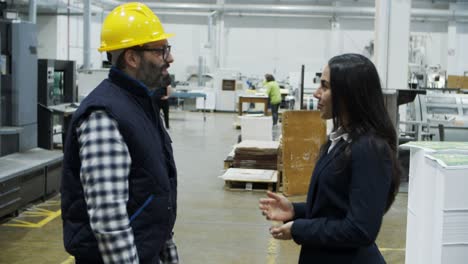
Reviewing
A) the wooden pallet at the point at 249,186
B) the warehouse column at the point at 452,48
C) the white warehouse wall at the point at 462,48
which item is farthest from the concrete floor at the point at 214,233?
the white warehouse wall at the point at 462,48

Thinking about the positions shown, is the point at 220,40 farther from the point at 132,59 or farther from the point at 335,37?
the point at 132,59

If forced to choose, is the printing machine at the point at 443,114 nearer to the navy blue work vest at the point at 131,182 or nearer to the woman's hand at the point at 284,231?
the woman's hand at the point at 284,231

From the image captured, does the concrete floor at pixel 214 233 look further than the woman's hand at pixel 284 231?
Yes

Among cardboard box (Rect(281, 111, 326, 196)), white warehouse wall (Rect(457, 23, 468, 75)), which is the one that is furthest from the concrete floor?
white warehouse wall (Rect(457, 23, 468, 75))

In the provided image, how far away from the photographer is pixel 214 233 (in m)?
6.40

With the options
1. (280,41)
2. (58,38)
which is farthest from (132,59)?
(280,41)

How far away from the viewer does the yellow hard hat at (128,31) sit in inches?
80.4

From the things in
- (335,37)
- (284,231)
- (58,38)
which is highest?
(335,37)

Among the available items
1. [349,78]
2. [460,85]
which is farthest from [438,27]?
[349,78]

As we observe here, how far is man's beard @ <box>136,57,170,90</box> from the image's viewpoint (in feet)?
6.76

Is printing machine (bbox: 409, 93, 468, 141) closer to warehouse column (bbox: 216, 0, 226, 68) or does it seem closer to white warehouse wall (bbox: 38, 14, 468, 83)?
white warehouse wall (bbox: 38, 14, 468, 83)

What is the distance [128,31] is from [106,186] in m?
0.56

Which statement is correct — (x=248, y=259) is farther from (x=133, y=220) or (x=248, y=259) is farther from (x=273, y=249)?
(x=133, y=220)

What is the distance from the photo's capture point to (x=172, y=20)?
24.3 metres
